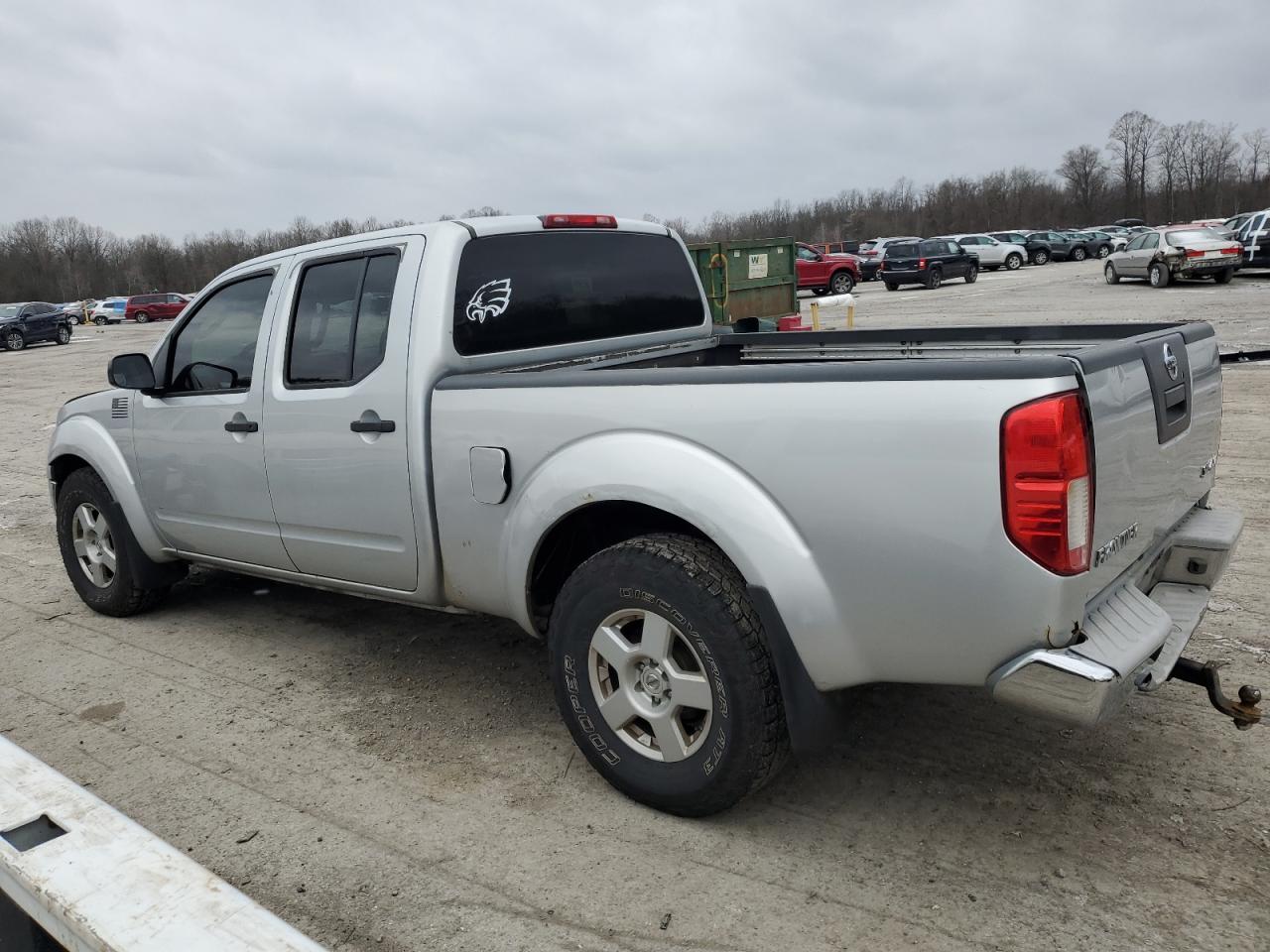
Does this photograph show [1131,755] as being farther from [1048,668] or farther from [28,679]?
[28,679]

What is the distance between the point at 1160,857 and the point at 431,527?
251cm

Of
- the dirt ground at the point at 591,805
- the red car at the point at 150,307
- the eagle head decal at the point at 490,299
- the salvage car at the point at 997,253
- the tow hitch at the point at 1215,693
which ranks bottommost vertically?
the dirt ground at the point at 591,805

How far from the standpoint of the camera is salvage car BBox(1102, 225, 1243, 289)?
24.6 m

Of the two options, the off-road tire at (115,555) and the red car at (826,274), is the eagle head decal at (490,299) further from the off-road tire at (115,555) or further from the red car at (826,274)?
the red car at (826,274)

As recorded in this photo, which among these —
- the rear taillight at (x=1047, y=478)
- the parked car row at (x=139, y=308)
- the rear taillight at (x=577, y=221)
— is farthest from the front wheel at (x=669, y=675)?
the parked car row at (x=139, y=308)

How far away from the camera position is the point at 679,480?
9.36ft

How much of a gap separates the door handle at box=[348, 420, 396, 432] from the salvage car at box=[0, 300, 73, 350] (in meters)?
37.5

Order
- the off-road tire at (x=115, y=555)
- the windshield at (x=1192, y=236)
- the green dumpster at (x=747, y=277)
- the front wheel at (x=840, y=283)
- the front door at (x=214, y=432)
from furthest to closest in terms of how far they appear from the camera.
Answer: the front wheel at (x=840, y=283) → the windshield at (x=1192, y=236) → the green dumpster at (x=747, y=277) → the off-road tire at (x=115, y=555) → the front door at (x=214, y=432)

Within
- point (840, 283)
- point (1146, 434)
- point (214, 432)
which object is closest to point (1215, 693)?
point (1146, 434)

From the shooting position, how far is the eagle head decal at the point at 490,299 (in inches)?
147

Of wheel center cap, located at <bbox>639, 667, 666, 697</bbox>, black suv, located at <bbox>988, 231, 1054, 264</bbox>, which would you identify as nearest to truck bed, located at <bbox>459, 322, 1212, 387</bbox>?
wheel center cap, located at <bbox>639, 667, 666, 697</bbox>

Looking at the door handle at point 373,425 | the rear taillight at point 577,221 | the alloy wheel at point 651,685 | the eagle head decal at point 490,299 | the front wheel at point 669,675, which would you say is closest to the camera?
the front wheel at point 669,675

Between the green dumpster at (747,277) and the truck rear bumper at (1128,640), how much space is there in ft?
32.9

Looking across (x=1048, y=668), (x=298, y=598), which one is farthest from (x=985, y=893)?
(x=298, y=598)
